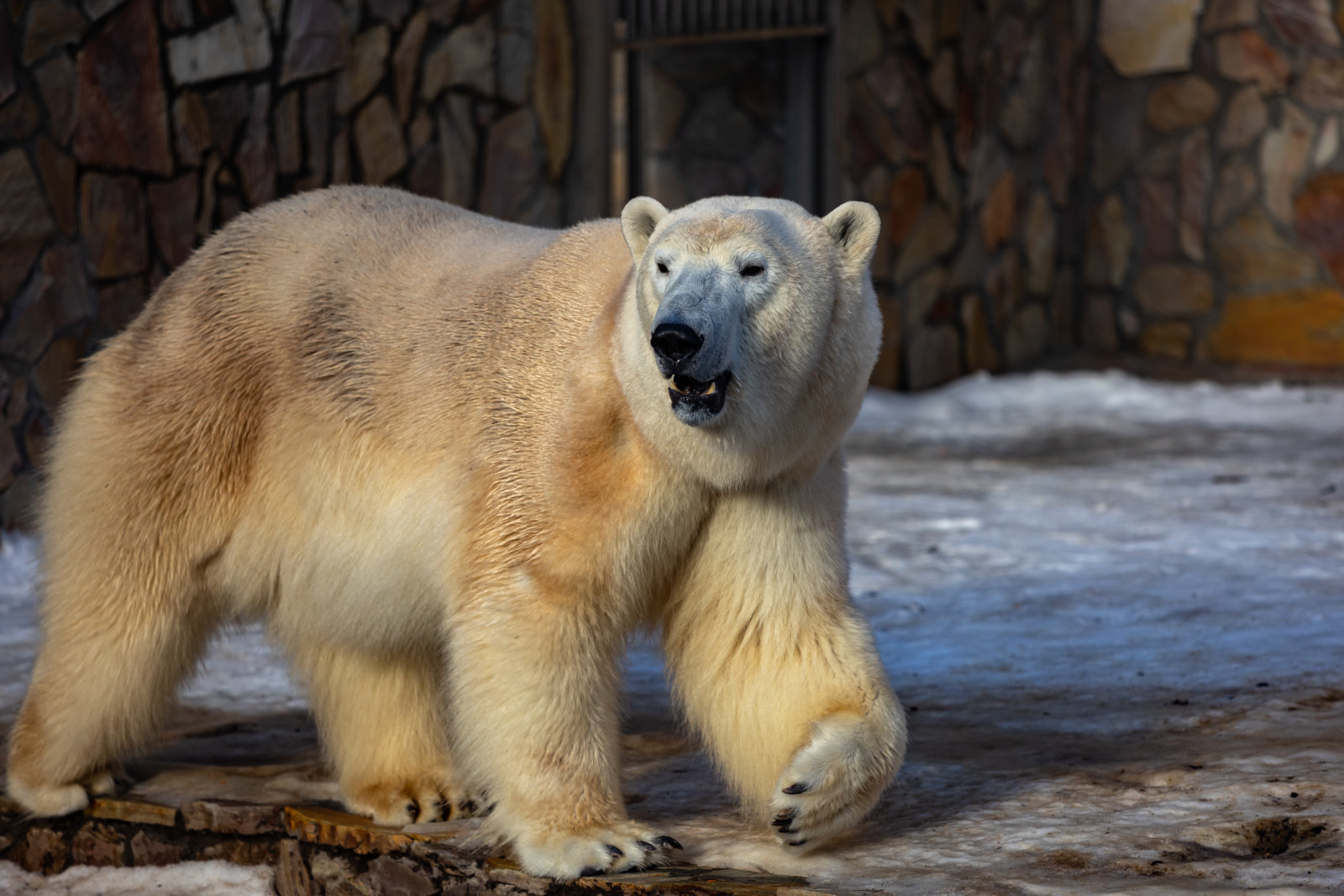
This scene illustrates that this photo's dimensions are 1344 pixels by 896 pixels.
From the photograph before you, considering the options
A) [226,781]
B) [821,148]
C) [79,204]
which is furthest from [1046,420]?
[226,781]

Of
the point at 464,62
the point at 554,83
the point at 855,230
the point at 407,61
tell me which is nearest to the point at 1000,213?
the point at 554,83

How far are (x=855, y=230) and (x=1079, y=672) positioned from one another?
5.49 ft

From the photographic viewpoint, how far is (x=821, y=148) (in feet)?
25.2

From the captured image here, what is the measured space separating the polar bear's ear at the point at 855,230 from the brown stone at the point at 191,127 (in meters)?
3.49

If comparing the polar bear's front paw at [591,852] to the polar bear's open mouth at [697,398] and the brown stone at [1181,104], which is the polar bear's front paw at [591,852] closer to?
the polar bear's open mouth at [697,398]

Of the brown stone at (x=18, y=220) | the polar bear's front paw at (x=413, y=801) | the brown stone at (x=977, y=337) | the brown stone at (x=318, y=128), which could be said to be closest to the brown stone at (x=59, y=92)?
the brown stone at (x=18, y=220)

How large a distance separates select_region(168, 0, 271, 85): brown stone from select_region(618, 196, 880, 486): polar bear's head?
3359mm

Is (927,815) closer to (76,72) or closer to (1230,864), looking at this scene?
(1230,864)

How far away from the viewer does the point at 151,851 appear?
2.97m

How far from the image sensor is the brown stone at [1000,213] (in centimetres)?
867

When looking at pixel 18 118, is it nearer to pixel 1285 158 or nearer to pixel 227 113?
pixel 227 113

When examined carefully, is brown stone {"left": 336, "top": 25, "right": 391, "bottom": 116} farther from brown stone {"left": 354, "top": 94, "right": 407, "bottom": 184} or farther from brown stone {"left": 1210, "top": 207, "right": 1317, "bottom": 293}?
brown stone {"left": 1210, "top": 207, "right": 1317, "bottom": 293}

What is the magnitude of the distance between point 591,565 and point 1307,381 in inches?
295

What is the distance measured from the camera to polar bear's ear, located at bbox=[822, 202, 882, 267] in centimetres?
237
